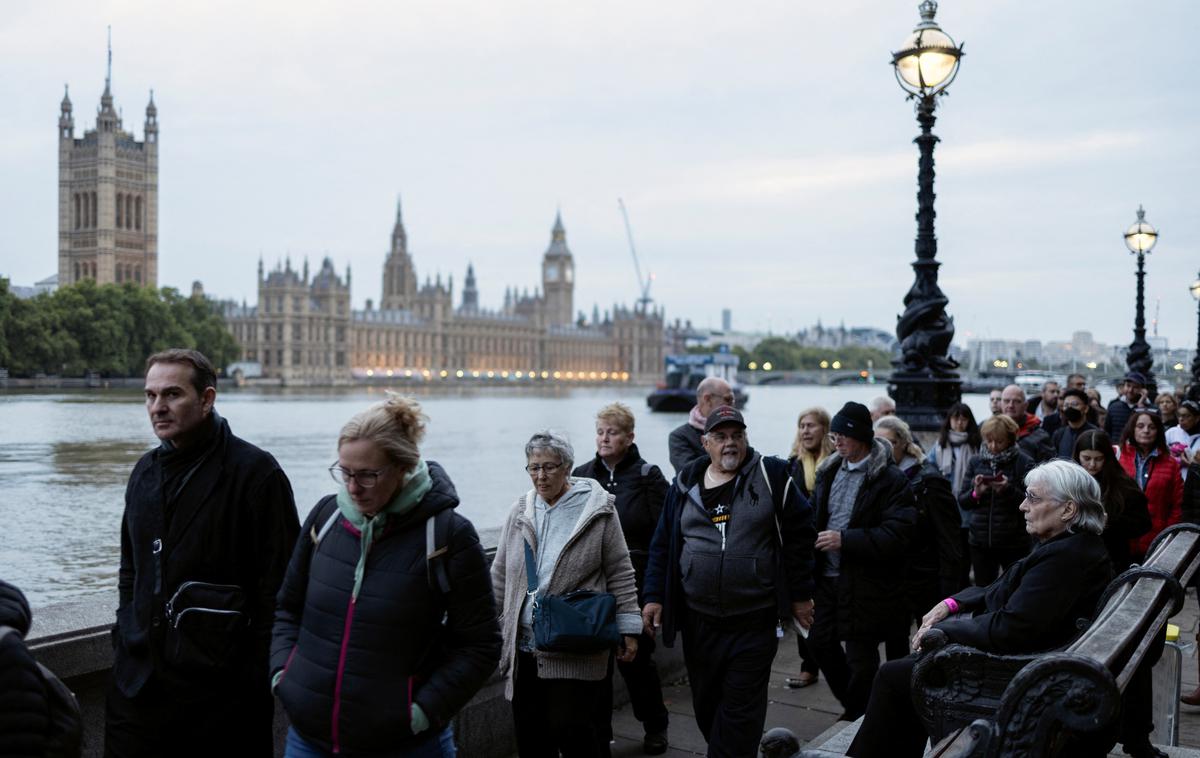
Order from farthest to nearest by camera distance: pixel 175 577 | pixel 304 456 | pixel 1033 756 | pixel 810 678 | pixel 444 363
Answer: pixel 444 363 < pixel 304 456 < pixel 810 678 < pixel 175 577 < pixel 1033 756

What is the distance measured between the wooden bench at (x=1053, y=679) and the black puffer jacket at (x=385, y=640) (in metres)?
0.99

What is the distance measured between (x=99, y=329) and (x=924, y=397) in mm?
48086

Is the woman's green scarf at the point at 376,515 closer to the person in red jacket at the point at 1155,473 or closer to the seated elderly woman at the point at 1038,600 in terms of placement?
the seated elderly woman at the point at 1038,600

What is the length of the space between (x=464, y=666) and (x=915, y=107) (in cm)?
664

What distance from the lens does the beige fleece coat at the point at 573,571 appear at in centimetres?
362

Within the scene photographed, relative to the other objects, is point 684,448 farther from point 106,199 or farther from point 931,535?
point 106,199

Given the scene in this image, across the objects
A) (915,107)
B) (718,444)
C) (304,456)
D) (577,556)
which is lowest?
(304,456)

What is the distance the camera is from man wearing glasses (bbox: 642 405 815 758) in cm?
394

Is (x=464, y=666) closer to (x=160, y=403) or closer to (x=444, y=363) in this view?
(x=160, y=403)

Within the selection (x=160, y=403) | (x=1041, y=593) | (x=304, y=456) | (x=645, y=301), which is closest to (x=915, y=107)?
(x=1041, y=593)

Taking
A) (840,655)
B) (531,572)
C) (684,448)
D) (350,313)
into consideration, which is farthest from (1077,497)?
(350,313)

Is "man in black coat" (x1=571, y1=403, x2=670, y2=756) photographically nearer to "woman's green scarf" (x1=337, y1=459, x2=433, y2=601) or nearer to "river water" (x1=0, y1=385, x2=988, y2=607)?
"river water" (x1=0, y1=385, x2=988, y2=607)

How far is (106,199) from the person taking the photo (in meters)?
93.4

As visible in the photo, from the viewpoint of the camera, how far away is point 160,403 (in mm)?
2904
